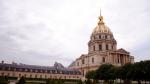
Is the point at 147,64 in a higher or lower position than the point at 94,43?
lower

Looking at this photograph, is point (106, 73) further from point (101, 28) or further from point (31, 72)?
point (31, 72)

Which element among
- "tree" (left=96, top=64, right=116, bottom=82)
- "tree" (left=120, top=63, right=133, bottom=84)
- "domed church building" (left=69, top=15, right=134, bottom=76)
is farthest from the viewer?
"domed church building" (left=69, top=15, right=134, bottom=76)

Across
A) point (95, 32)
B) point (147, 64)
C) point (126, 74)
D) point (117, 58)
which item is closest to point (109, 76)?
point (126, 74)

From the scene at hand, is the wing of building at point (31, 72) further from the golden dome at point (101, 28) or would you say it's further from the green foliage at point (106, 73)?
the green foliage at point (106, 73)

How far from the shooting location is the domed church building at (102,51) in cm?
8181

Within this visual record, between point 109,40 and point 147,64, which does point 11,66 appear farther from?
point 147,64

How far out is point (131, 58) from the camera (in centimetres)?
8950

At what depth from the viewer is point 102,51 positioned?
83562 millimetres

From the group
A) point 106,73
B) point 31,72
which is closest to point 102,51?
point 106,73

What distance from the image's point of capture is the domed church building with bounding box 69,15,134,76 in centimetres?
8181

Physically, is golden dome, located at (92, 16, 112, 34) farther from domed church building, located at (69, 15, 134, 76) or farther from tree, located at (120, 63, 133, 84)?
tree, located at (120, 63, 133, 84)

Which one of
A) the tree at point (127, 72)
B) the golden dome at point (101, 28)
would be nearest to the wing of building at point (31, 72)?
the golden dome at point (101, 28)

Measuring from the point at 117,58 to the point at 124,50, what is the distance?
484 cm

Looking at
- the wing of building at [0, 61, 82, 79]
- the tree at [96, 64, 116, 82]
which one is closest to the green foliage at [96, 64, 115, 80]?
the tree at [96, 64, 116, 82]
